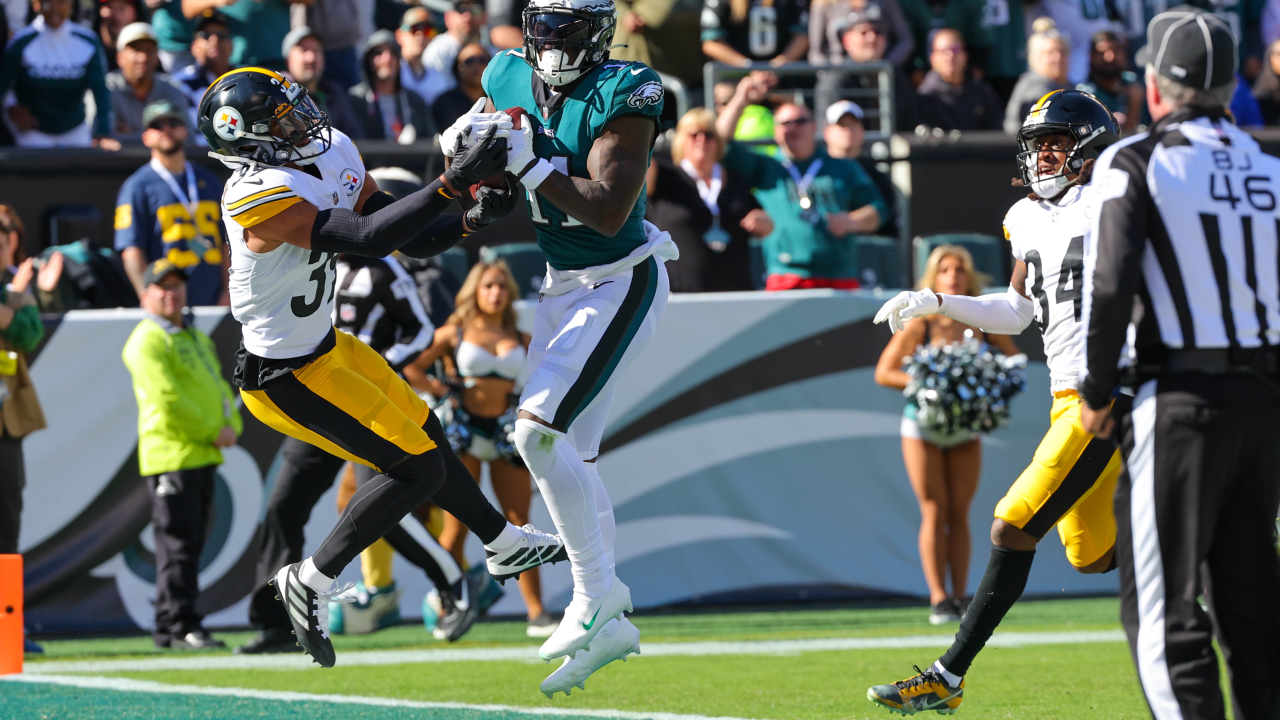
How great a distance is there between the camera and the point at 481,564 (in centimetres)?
762

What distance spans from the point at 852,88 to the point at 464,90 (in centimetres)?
282

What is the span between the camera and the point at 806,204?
9250 millimetres

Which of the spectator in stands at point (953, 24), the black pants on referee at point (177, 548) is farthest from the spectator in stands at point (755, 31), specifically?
the black pants on referee at point (177, 548)

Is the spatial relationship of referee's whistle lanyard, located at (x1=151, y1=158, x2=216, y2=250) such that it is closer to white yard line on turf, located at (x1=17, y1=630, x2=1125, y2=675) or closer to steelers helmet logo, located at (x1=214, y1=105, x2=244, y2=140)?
white yard line on turf, located at (x1=17, y1=630, x2=1125, y2=675)

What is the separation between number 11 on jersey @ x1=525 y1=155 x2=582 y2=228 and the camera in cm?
496

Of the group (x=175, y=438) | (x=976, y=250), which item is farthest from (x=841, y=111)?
(x=175, y=438)

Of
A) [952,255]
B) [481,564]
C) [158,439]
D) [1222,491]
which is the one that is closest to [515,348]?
[481,564]

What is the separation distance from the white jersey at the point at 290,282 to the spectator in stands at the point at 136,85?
15.2ft

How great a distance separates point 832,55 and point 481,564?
5.44 m

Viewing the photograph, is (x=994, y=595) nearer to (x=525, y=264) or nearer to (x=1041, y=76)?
(x=525, y=264)

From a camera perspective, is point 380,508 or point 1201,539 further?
point 380,508

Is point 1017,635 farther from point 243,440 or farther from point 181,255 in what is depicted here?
point 181,255

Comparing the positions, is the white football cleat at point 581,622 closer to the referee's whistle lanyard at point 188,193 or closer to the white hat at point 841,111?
the referee's whistle lanyard at point 188,193

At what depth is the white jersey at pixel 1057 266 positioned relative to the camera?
17.1ft
